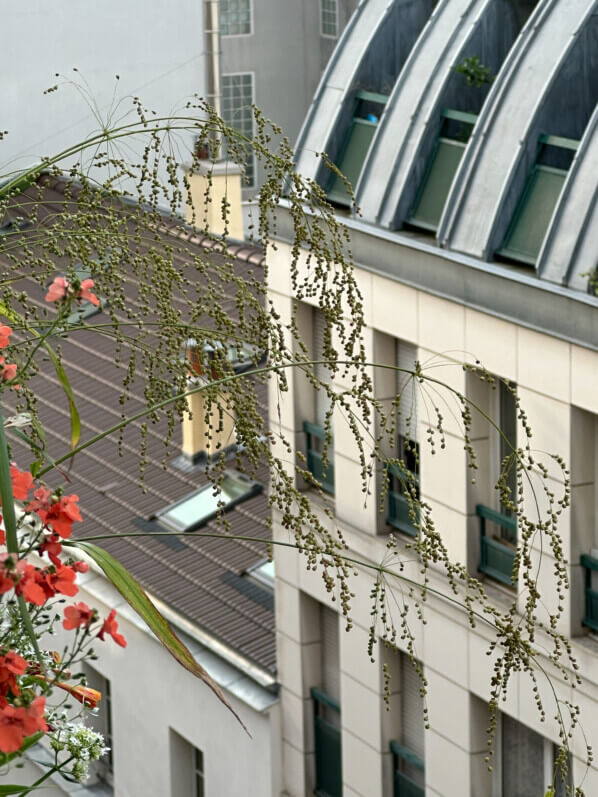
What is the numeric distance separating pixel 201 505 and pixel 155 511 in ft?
2.58

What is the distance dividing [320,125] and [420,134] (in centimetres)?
228

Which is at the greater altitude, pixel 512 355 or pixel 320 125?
pixel 320 125

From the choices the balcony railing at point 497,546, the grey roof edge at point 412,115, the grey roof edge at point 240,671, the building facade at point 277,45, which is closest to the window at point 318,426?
the grey roof edge at point 412,115

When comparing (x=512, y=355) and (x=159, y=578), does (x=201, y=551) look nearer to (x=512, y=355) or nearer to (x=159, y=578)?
(x=159, y=578)

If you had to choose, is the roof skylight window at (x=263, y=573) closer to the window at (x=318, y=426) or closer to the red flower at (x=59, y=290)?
the window at (x=318, y=426)

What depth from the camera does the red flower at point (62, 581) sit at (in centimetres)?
522

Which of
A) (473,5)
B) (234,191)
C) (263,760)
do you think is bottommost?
(263,760)

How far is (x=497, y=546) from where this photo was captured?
19.3m

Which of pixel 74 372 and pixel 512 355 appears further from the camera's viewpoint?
pixel 74 372

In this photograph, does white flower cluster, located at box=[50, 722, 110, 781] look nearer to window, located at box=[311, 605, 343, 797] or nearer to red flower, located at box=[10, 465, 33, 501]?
red flower, located at box=[10, 465, 33, 501]

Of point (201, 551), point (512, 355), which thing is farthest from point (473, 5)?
point (201, 551)

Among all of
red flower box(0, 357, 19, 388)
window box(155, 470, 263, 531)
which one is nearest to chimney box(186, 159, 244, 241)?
window box(155, 470, 263, 531)

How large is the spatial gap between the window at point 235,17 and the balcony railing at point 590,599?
54212mm

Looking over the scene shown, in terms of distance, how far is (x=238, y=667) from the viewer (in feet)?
80.0
